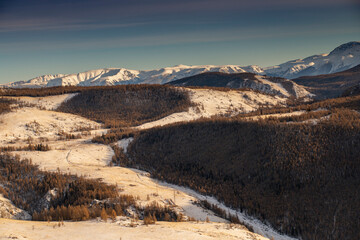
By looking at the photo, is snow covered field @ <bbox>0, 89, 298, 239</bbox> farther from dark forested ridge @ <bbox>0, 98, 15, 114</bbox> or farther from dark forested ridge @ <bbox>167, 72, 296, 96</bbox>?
dark forested ridge @ <bbox>167, 72, 296, 96</bbox>

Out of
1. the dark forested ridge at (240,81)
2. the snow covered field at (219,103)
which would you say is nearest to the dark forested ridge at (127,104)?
the snow covered field at (219,103)

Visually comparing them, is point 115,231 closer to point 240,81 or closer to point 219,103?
point 219,103

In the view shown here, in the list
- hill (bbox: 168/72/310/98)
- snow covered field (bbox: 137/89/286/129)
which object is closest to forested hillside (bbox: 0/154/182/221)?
snow covered field (bbox: 137/89/286/129)

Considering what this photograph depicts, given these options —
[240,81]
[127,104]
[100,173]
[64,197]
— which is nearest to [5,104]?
[127,104]

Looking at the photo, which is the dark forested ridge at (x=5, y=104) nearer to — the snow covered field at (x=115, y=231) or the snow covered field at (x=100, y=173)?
the snow covered field at (x=100, y=173)

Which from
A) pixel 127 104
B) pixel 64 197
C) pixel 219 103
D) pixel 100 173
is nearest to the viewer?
pixel 64 197

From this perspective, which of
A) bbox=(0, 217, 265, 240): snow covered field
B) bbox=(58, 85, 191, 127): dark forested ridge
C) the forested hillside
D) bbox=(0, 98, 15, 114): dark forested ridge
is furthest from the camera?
bbox=(58, 85, 191, 127): dark forested ridge
